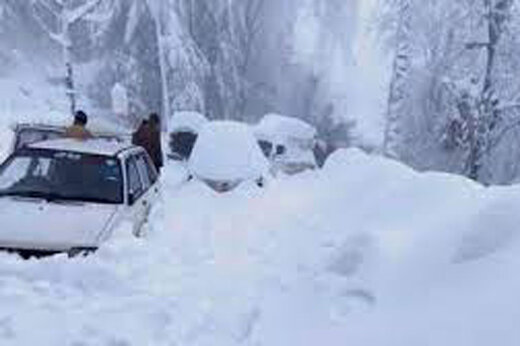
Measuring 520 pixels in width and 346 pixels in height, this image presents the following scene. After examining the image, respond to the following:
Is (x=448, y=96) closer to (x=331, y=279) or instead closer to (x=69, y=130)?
(x=69, y=130)

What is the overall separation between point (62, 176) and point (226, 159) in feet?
24.2

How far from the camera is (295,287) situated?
939cm

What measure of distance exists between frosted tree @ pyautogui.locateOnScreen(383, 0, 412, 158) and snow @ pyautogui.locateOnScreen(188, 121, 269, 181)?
17495mm

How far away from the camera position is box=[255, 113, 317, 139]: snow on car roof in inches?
1117

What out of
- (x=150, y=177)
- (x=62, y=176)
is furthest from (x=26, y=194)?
(x=150, y=177)

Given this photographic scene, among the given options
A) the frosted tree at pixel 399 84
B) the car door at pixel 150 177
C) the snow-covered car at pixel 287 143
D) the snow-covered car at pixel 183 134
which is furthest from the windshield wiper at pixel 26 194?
the frosted tree at pixel 399 84

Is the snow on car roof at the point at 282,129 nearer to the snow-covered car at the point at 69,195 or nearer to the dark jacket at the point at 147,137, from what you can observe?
the dark jacket at the point at 147,137

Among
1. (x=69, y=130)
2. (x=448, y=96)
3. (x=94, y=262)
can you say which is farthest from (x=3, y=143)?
(x=94, y=262)

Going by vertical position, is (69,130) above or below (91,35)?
above

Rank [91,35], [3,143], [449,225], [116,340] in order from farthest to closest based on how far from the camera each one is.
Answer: [91,35]
[3,143]
[449,225]
[116,340]

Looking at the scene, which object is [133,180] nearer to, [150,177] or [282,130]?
[150,177]

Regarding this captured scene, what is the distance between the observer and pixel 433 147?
3441 centimetres

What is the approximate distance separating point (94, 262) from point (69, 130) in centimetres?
548

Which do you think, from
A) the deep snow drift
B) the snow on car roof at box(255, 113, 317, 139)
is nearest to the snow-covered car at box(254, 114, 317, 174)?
the snow on car roof at box(255, 113, 317, 139)
